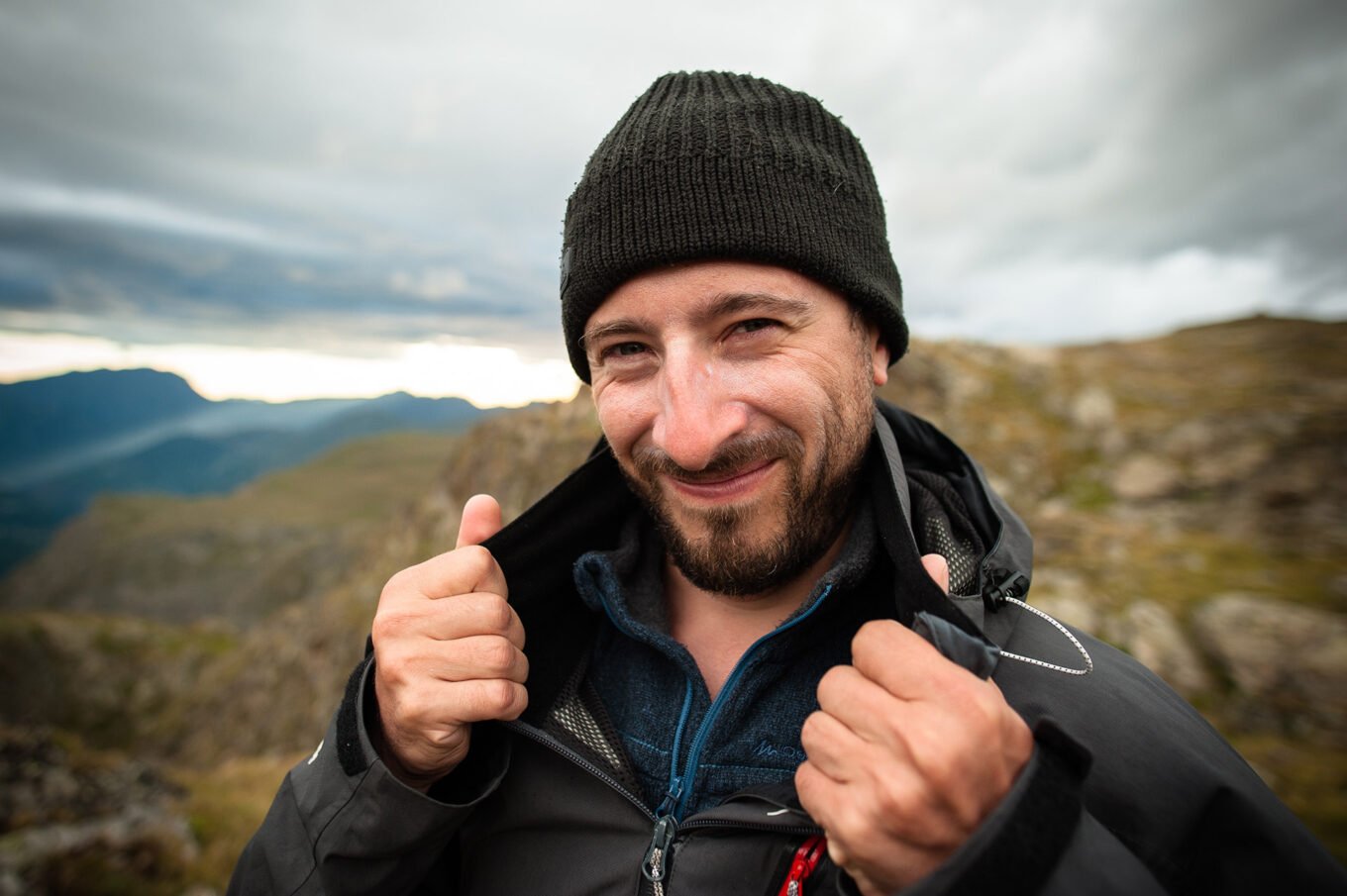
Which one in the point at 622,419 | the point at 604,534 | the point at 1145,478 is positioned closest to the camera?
the point at 622,419

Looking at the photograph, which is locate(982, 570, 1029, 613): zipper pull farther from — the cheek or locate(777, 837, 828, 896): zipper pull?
the cheek

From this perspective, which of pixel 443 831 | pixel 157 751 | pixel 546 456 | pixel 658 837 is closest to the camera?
pixel 658 837

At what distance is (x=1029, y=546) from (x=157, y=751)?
6590 cm

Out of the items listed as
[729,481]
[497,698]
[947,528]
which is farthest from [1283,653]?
Result: [497,698]

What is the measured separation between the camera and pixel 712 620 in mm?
3133

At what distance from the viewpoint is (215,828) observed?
10.9m

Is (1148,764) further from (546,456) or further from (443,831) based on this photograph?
(546,456)

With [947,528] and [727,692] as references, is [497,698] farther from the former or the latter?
[947,528]

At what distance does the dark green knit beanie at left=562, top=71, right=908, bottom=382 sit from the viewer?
9.13 ft

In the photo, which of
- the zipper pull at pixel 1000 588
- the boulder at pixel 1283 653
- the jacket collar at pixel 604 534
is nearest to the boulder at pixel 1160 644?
the boulder at pixel 1283 653

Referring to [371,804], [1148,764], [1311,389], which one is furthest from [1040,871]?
[1311,389]

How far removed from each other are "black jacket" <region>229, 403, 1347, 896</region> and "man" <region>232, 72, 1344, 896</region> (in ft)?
0.04

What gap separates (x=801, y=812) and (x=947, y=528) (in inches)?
52.5

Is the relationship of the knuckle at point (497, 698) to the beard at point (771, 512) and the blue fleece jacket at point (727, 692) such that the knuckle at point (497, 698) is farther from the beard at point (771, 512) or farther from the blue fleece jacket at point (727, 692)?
the beard at point (771, 512)
